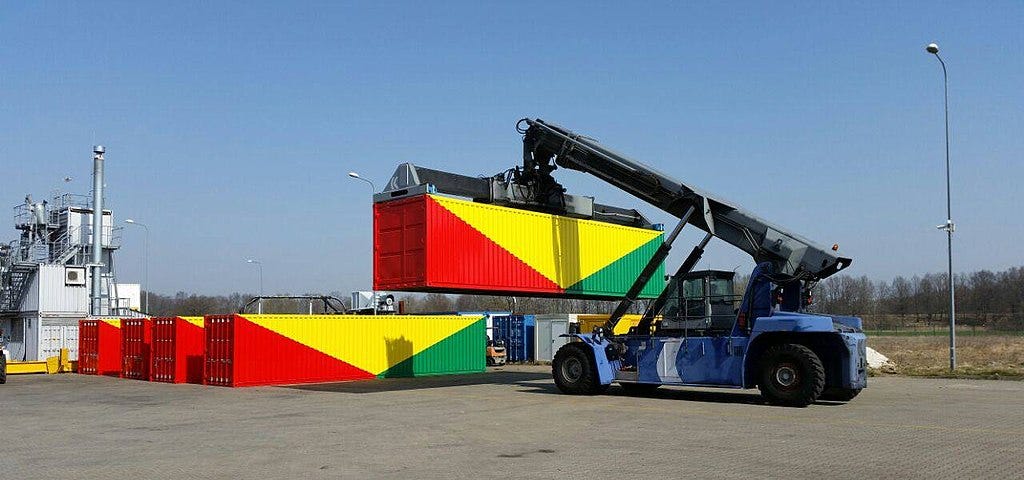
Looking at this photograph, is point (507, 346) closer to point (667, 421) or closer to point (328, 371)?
point (328, 371)

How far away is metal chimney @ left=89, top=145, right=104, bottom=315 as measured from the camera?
41.1 m

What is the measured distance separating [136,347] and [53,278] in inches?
474

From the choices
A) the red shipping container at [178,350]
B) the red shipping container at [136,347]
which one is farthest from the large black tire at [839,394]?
the red shipping container at [136,347]

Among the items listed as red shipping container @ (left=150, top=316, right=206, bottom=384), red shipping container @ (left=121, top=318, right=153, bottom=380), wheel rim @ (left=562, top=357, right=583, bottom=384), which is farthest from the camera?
red shipping container @ (left=121, top=318, right=153, bottom=380)

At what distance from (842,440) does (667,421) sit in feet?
11.6

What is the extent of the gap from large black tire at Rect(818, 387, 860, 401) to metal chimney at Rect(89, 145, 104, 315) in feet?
113

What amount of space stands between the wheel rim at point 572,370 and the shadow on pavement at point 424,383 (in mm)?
3185

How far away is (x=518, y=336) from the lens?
41.9m

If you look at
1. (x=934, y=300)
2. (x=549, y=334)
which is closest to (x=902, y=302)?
(x=934, y=300)

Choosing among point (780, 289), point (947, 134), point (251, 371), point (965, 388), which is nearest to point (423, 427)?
point (780, 289)

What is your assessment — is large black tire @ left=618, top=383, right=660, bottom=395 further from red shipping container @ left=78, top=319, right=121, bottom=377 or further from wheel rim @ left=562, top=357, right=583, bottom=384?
red shipping container @ left=78, top=319, right=121, bottom=377

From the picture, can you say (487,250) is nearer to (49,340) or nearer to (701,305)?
(701,305)

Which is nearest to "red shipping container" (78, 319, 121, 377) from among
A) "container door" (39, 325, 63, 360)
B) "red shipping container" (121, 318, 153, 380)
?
"red shipping container" (121, 318, 153, 380)

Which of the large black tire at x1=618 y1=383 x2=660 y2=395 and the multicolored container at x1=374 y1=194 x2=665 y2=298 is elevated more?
the multicolored container at x1=374 y1=194 x2=665 y2=298
